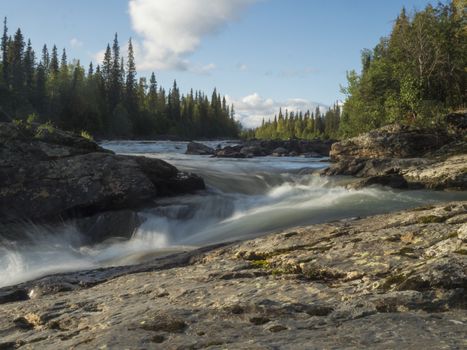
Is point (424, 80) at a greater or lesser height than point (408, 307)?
greater

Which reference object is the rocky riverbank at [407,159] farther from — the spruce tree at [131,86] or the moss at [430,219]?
the spruce tree at [131,86]

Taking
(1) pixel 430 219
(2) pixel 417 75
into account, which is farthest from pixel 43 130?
(2) pixel 417 75

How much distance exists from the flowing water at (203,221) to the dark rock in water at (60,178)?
26.6 inches

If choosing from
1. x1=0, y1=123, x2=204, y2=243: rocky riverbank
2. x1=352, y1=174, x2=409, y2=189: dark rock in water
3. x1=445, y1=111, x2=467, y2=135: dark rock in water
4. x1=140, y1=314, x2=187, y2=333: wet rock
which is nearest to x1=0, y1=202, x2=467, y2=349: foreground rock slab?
x1=140, y1=314, x2=187, y2=333: wet rock

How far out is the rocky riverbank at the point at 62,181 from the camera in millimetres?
12195

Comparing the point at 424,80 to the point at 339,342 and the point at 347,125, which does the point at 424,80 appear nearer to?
the point at 347,125

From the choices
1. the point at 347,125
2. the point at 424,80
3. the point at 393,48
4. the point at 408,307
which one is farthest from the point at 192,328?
the point at 347,125

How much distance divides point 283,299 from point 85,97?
9666cm

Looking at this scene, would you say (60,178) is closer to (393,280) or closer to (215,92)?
(393,280)

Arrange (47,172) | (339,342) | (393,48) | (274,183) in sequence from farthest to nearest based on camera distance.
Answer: (393,48), (274,183), (47,172), (339,342)

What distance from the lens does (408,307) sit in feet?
12.9

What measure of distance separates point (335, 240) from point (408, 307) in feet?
9.89

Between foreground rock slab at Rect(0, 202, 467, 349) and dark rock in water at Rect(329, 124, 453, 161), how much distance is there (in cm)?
1689

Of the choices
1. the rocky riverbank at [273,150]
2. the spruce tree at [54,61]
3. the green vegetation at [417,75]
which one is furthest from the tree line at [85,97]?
the green vegetation at [417,75]
